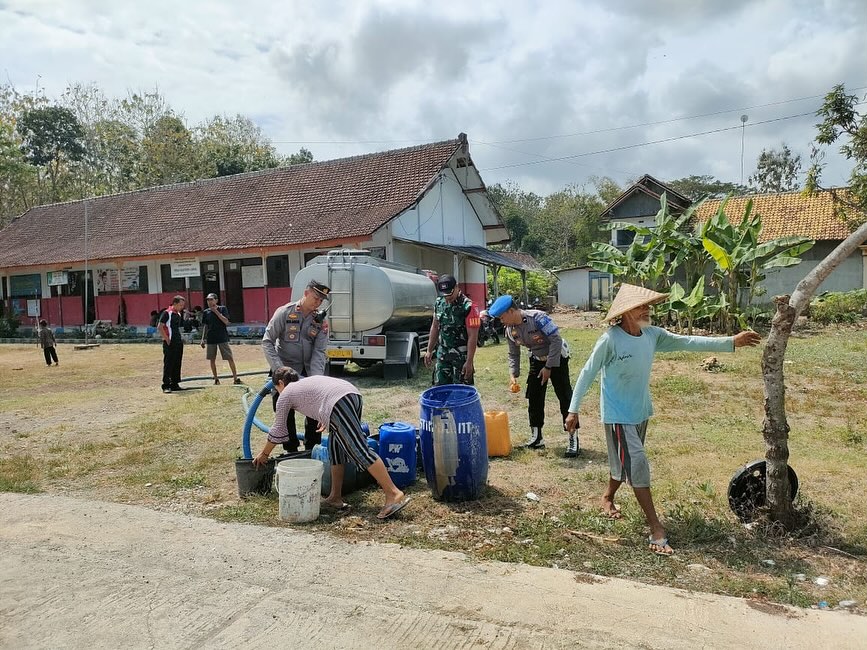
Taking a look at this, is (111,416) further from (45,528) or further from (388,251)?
(388,251)

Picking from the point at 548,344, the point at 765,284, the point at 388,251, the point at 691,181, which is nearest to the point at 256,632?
the point at 548,344

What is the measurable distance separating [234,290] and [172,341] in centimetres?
1185

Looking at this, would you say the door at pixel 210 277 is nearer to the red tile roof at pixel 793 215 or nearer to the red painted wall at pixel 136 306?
the red painted wall at pixel 136 306

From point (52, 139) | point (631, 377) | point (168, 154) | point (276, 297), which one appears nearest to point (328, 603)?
point (631, 377)

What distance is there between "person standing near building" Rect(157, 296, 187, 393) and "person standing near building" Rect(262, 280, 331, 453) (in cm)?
553

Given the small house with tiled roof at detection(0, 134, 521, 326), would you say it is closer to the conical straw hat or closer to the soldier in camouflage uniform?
the soldier in camouflage uniform

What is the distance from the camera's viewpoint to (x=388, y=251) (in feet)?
64.8

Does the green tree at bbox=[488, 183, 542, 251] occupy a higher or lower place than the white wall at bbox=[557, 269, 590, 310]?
higher

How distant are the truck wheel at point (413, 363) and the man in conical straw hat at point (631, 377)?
767cm

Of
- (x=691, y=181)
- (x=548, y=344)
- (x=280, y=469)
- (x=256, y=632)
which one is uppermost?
(x=691, y=181)

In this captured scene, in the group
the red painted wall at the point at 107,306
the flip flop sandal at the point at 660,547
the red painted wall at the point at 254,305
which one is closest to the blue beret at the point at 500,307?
the flip flop sandal at the point at 660,547

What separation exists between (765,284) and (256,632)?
26.9 meters

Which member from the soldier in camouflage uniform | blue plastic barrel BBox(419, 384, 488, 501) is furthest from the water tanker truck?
blue plastic barrel BBox(419, 384, 488, 501)

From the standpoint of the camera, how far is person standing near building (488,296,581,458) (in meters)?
6.10
